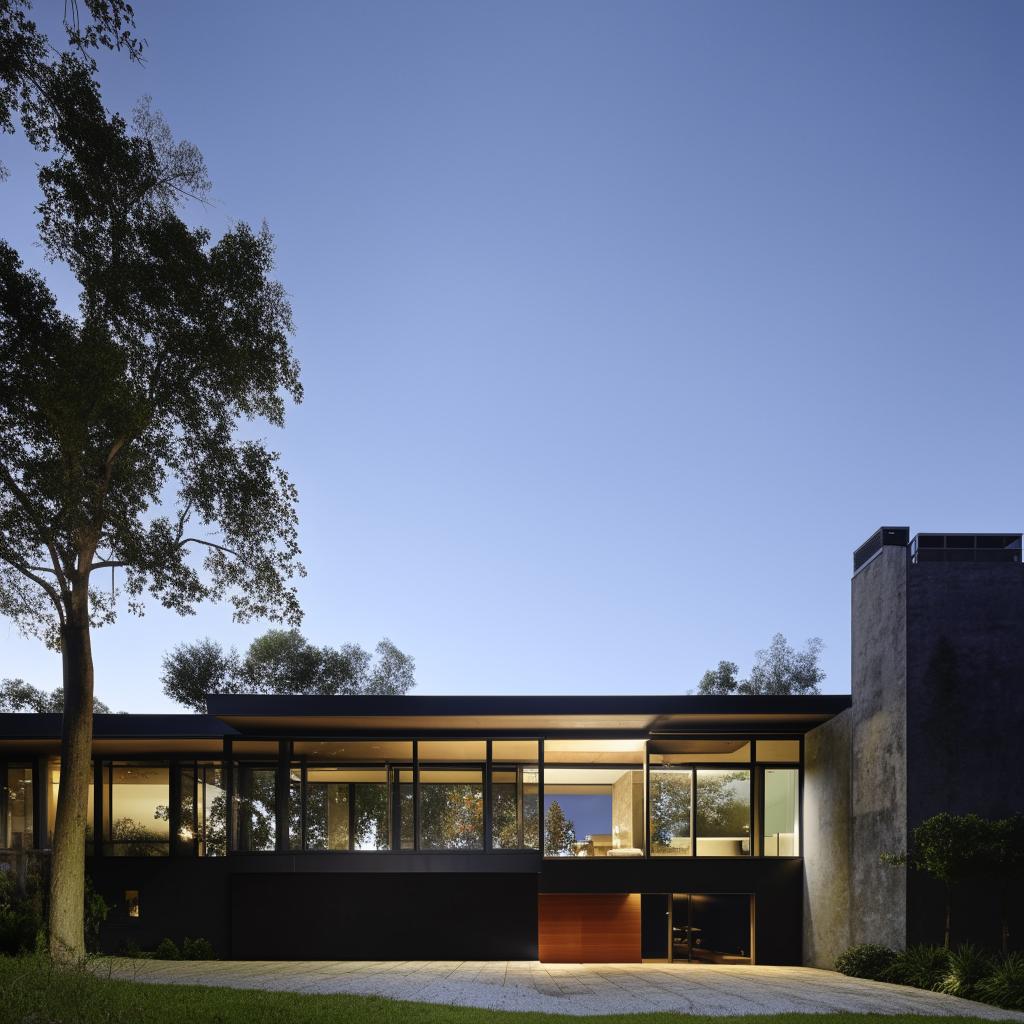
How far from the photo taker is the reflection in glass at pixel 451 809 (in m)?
17.7

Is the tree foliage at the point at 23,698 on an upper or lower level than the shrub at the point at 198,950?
upper

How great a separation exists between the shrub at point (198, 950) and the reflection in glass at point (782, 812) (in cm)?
1001

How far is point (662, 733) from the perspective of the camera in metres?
18.5

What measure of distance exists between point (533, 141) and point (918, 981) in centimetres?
1888

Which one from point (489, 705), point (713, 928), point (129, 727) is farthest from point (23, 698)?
point (713, 928)

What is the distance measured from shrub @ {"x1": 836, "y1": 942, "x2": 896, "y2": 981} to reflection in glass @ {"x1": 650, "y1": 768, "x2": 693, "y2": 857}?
3.77m

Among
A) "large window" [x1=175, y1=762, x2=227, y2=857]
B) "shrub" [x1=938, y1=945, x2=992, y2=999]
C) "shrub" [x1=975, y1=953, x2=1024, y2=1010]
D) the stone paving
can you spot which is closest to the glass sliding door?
the stone paving

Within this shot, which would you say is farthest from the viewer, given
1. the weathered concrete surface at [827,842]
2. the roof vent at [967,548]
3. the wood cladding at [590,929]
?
the wood cladding at [590,929]

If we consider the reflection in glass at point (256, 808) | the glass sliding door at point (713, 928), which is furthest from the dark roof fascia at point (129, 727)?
the glass sliding door at point (713, 928)

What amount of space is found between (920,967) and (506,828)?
23.2 feet

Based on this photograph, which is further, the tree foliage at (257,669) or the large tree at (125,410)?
the tree foliage at (257,669)

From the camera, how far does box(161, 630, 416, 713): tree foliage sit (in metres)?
39.1

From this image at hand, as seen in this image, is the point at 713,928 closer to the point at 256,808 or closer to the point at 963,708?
the point at 963,708

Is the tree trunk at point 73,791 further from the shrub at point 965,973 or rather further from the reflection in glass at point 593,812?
the shrub at point 965,973
